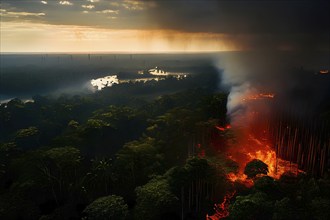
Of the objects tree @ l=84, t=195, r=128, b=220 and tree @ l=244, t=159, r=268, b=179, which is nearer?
tree @ l=84, t=195, r=128, b=220

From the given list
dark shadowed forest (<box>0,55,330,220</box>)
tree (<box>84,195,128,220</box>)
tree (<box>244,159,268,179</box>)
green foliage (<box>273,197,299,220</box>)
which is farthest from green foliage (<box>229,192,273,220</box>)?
tree (<box>84,195,128,220</box>)

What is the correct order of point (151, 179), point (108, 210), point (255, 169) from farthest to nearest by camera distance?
point (255, 169)
point (151, 179)
point (108, 210)

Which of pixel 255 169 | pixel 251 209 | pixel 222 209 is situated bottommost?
pixel 222 209

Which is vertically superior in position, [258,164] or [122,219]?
[258,164]

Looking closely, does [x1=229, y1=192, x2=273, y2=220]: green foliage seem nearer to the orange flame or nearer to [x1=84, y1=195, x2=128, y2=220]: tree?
the orange flame

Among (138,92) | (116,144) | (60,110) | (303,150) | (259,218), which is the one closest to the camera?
(259,218)

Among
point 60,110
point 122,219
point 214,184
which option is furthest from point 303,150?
point 60,110

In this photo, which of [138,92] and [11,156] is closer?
[11,156]

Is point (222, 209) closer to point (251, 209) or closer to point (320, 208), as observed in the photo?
point (251, 209)

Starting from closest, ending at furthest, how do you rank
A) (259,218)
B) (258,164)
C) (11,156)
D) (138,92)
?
(259,218) < (258,164) < (11,156) < (138,92)

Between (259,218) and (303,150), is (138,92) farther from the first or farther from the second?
(259,218)

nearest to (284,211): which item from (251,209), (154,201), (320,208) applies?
(251,209)
